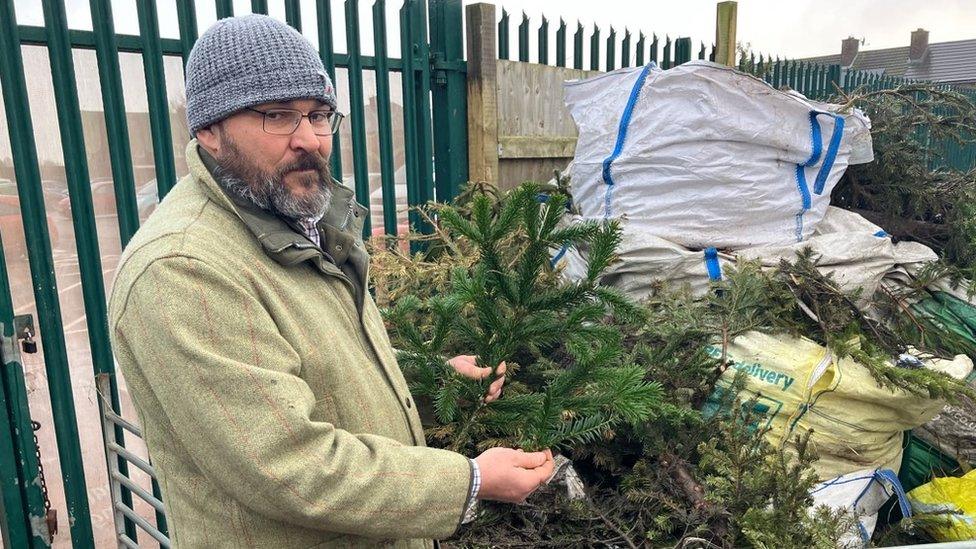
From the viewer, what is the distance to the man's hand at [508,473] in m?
1.28

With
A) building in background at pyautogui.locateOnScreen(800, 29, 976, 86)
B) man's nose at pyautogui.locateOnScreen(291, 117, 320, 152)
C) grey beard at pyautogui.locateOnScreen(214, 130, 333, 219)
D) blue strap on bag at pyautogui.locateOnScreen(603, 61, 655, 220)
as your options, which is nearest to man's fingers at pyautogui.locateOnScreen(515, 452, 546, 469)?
grey beard at pyautogui.locateOnScreen(214, 130, 333, 219)

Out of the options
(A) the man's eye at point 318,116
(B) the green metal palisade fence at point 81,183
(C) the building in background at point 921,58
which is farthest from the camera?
(C) the building in background at point 921,58

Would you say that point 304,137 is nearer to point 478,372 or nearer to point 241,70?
point 241,70

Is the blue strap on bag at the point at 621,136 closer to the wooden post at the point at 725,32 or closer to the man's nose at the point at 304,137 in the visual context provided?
the man's nose at the point at 304,137

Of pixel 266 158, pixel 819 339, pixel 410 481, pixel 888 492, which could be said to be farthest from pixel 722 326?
pixel 266 158

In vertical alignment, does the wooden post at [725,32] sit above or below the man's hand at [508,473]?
above

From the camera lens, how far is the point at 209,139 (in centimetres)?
135

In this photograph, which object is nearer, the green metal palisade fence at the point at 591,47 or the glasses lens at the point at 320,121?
the glasses lens at the point at 320,121

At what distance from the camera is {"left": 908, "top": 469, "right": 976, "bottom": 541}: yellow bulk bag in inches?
85.1

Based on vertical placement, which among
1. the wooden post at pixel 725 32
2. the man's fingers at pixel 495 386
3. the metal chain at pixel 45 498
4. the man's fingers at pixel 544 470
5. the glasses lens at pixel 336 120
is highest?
the wooden post at pixel 725 32

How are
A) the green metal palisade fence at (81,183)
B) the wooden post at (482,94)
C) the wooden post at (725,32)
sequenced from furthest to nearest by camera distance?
the wooden post at (725,32)
the wooden post at (482,94)
the green metal palisade fence at (81,183)

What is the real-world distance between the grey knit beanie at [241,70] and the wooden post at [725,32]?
465 cm

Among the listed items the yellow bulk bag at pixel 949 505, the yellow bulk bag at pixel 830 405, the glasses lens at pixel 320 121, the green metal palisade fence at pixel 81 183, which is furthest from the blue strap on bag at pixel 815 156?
the glasses lens at pixel 320 121

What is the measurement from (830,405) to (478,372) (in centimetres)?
141
